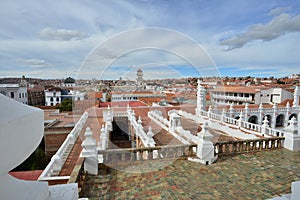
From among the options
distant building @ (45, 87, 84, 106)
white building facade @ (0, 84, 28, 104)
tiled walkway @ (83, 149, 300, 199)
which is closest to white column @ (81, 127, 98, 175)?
tiled walkway @ (83, 149, 300, 199)

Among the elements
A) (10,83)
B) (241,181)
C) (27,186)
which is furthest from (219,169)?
(10,83)

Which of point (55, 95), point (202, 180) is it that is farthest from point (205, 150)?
point (55, 95)

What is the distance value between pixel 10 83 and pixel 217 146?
33.2 metres

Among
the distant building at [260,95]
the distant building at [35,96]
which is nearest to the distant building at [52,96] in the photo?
the distant building at [35,96]

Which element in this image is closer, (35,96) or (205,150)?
(205,150)

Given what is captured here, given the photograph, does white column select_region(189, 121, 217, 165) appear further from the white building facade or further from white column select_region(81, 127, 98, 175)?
the white building facade

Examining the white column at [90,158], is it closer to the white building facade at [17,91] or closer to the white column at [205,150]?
the white column at [205,150]

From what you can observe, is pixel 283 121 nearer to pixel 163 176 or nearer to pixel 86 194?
pixel 163 176

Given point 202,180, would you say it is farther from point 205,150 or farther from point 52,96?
point 52,96

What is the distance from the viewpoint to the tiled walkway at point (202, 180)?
3588 millimetres

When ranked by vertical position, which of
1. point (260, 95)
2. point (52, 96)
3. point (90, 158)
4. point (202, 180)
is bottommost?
point (202, 180)

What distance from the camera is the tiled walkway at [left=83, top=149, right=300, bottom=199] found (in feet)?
11.8

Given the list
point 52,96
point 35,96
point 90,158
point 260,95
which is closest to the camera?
point 90,158

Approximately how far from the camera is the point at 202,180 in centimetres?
413
